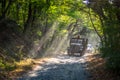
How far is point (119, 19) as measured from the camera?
49.5 ft

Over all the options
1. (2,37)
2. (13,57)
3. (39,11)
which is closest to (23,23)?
(39,11)

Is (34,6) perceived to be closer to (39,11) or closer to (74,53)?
(39,11)

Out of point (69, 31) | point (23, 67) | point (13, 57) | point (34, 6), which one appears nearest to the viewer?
point (23, 67)

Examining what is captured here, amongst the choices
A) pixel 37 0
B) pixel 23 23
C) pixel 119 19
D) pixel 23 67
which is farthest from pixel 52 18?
pixel 119 19

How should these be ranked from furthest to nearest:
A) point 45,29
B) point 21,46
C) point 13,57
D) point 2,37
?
1. point 45,29
2. point 21,46
3. point 2,37
4. point 13,57

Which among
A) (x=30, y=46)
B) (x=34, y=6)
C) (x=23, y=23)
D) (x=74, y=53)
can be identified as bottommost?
(x=74, y=53)

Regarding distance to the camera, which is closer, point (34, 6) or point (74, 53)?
point (34, 6)

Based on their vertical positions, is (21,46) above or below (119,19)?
below

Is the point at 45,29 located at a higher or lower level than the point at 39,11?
lower

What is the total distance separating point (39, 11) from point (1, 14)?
4648mm

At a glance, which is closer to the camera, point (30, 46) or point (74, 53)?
point (30, 46)

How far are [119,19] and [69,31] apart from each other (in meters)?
37.9

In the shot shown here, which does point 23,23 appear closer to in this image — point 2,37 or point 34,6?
point 34,6

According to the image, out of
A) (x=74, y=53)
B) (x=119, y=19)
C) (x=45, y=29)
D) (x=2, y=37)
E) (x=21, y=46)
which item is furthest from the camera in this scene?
(x=74, y=53)
